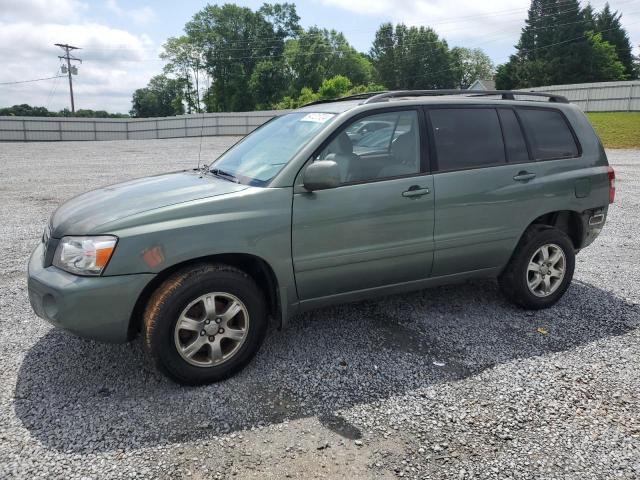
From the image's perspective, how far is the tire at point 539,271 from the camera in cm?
430

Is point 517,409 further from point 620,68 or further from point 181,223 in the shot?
point 620,68

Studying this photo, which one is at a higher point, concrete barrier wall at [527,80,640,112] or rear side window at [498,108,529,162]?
concrete barrier wall at [527,80,640,112]

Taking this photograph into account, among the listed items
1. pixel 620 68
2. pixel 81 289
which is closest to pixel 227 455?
pixel 81 289

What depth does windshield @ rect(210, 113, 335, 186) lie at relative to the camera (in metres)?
3.59

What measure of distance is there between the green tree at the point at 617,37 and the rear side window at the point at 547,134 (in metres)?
71.6

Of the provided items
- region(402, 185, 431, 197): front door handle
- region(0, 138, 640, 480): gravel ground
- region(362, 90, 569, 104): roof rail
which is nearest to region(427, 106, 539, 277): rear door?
region(402, 185, 431, 197): front door handle

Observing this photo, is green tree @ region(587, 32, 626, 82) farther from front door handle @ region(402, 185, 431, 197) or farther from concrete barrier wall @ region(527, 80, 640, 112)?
front door handle @ region(402, 185, 431, 197)

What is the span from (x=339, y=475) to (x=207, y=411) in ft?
3.02

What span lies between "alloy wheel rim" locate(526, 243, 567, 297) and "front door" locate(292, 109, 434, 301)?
1110 mm

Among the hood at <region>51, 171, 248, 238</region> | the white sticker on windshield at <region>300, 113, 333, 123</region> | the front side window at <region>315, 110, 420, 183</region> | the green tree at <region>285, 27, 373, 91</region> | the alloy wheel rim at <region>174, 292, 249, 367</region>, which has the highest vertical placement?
the green tree at <region>285, 27, 373, 91</region>

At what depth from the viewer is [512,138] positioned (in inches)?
168

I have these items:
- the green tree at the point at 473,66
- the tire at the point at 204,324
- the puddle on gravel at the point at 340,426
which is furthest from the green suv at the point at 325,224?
the green tree at the point at 473,66

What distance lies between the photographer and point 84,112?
227ft

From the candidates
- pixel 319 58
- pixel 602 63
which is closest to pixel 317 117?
pixel 602 63
